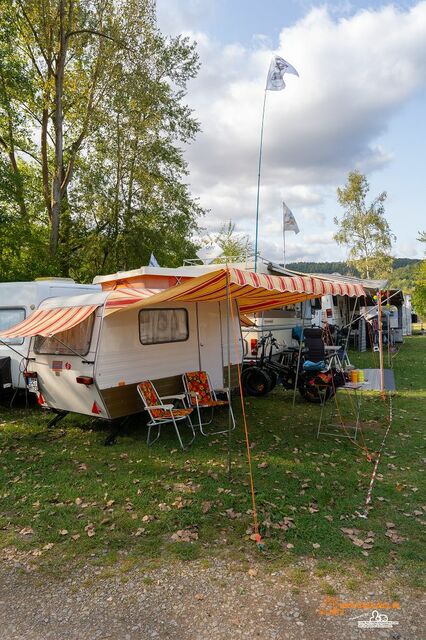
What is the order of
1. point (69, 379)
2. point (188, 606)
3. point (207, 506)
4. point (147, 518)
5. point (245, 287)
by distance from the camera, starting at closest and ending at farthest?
1. point (188, 606)
2. point (147, 518)
3. point (207, 506)
4. point (245, 287)
5. point (69, 379)

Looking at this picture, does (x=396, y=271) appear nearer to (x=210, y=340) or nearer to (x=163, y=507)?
(x=210, y=340)

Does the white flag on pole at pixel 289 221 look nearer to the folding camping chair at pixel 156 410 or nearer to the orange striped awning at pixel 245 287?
the orange striped awning at pixel 245 287

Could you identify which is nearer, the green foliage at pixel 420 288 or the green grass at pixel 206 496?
the green grass at pixel 206 496

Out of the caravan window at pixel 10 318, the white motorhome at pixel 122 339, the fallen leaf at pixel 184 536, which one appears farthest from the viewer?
the caravan window at pixel 10 318

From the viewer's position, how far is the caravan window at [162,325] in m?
6.59

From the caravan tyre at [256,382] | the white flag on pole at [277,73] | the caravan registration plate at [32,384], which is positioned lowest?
the caravan tyre at [256,382]

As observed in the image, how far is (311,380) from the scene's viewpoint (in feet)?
26.9

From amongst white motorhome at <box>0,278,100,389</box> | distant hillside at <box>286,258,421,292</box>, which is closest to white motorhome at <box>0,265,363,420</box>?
white motorhome at <box>0,278,100,389</box>

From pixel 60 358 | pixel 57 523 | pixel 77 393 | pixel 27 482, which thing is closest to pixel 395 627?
pixel 57 523

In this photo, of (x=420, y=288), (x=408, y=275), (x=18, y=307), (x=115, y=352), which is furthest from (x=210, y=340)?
(x=408, y=275)

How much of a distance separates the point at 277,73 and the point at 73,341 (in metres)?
6.33

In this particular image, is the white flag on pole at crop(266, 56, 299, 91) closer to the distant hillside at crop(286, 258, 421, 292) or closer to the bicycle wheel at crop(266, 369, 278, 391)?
the bicycle wheel at crop(266, 369, 278, 391)

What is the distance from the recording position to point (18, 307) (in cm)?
809

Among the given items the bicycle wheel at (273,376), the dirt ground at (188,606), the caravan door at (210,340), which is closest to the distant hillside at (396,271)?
the bicycle wheel at (273,376)
